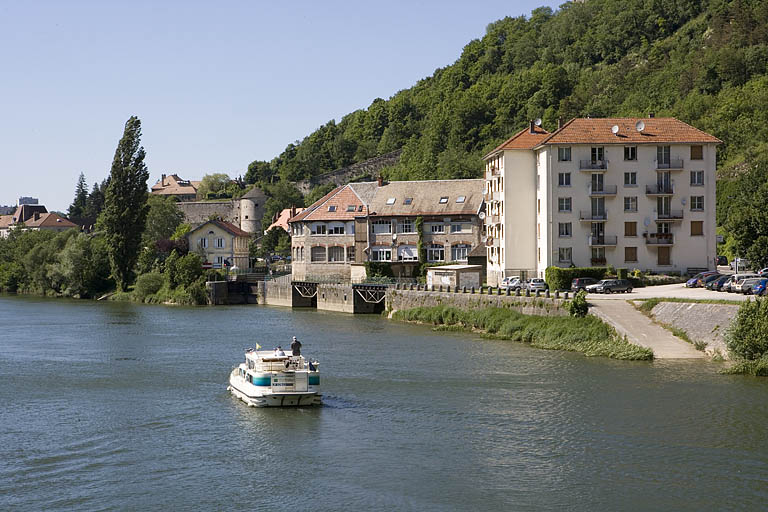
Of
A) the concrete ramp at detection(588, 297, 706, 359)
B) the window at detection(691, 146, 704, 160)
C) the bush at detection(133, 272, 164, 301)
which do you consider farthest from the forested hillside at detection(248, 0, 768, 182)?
the concrete ramp at detection(588, 297, 706, 359)

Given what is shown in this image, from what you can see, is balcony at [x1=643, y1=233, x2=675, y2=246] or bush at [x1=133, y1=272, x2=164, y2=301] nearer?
balcony at [x1=643, y1=233, x2=675, y2=246]

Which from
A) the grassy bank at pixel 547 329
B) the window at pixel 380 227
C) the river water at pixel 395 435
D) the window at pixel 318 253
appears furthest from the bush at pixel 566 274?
the window at pixel 318 253

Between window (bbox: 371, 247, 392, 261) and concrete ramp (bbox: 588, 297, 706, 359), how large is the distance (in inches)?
1340

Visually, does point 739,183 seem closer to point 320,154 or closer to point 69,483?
point 69,483

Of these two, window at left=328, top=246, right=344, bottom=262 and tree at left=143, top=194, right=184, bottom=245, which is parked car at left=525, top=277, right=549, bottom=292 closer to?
window at left=328, top=246, right=344, bottom=262

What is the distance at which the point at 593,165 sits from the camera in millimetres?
66250

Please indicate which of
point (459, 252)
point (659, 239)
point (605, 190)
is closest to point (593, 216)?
point (605, 190)

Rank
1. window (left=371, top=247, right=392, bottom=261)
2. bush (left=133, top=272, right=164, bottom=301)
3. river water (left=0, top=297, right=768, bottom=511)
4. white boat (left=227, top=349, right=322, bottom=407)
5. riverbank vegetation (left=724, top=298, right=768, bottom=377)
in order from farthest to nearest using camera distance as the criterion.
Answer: bush (left=133, top=272, right=164, bottom=301), window (left=371, top=247, right=392, bottom=261), riverbank vegetation (left=724, top=298, right=768, bottom=377), white boat (left=227, top=349, right=322, bottom=407), river water (left=0, top=297, right=768, bottom=511)

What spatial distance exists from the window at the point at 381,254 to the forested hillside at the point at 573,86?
33.3m

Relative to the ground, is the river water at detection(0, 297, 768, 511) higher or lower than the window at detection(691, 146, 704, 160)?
lower

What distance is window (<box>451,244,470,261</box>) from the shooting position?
81688 millimetres

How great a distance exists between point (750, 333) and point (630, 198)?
28.1m

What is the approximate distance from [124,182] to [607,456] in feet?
254

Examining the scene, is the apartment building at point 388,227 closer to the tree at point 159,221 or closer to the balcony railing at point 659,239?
the balcony railing at point 659,239
